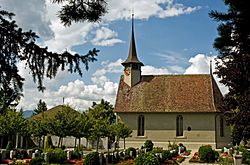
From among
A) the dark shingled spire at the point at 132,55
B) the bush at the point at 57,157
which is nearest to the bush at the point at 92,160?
the bush at the point at 57,157

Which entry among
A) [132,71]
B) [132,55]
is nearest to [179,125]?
[132,71]

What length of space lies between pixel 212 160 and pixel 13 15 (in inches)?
908

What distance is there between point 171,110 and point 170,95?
2910mm

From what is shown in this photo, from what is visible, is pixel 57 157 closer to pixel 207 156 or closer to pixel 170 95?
pixel 207 156

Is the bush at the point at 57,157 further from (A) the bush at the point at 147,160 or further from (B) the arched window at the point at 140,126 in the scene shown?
(B) the arched window at the point at 140,126

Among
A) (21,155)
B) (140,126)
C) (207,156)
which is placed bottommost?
(21,155)

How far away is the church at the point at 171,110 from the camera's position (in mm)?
43781

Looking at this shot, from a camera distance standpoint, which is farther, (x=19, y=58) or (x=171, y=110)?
(x=171, y=110)

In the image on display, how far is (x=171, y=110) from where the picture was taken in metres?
45.0

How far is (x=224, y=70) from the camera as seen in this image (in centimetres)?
1930

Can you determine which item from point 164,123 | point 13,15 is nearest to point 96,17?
point 13,15

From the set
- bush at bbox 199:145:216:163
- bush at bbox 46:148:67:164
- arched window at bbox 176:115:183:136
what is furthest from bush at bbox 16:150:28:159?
arched window at bbox 176:115:183:136

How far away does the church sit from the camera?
43781 mm

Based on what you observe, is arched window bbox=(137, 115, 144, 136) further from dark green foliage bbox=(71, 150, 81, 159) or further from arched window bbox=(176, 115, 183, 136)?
dark green foliage bbox=(71, 150, 81, 159)
